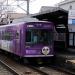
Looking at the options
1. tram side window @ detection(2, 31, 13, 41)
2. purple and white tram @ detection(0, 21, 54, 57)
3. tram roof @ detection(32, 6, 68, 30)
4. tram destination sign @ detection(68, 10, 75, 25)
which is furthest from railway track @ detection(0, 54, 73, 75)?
tram roof @ detection(32, 6, 68, 30)

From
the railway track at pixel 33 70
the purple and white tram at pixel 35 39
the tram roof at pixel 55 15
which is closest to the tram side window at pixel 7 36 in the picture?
the tram roof at pixel 55 15

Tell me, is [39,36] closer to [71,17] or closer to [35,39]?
[35,39]

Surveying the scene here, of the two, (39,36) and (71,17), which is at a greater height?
(71,17)

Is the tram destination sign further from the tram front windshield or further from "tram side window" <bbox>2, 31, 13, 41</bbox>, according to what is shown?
"tram side window" <bbox>2, 31, 13, 41</bbox>

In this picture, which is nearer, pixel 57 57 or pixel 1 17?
pixel 57 57

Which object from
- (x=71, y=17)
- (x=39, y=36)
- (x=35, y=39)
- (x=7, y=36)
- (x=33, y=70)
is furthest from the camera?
(x=7, y=36)

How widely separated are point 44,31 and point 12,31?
159 inches

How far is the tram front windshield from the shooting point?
22844 mm

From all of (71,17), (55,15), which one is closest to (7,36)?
(55,15)

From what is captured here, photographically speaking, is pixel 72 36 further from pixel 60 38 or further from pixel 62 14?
pixel 62 14

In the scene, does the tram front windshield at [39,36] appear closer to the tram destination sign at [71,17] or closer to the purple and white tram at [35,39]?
the purple and white tram at [35,39]

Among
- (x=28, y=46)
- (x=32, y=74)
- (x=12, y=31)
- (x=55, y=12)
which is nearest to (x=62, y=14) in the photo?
(x=55, y=12)

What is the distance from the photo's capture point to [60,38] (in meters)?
34.6

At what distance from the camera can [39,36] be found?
23.1 meters
